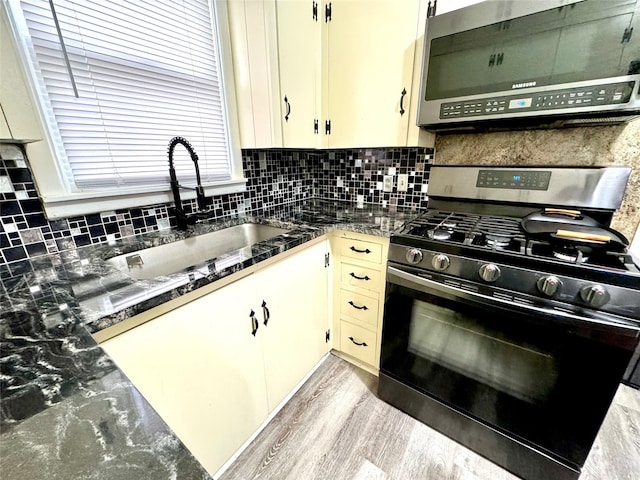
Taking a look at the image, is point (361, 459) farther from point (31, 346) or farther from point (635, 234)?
point (635, 234)

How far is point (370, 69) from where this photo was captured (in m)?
1.41

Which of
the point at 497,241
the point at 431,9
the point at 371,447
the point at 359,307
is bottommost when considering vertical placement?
the point at 371,447

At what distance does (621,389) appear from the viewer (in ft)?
4.91

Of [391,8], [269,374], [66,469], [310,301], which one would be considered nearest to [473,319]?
[310,301]

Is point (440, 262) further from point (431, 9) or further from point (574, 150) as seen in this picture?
point (431, 9)

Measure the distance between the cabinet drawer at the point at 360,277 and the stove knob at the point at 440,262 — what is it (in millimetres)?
363

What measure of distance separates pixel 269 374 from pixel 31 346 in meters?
0.90

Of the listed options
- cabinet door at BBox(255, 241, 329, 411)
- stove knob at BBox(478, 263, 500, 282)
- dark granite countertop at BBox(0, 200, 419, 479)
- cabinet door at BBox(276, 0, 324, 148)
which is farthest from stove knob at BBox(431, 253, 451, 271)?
cabinet door at BBox(276, 0, 324, 148)

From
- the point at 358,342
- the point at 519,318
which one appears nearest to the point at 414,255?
the point at 519,318

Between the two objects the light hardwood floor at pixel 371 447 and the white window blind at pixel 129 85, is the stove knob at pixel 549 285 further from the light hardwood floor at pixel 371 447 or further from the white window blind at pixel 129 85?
the white window blind at pixel 129 85

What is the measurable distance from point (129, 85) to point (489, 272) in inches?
66.5

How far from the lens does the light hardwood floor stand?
1.13 metres

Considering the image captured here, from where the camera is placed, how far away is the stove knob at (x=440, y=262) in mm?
1037

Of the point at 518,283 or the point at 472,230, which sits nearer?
the point at 518,283
